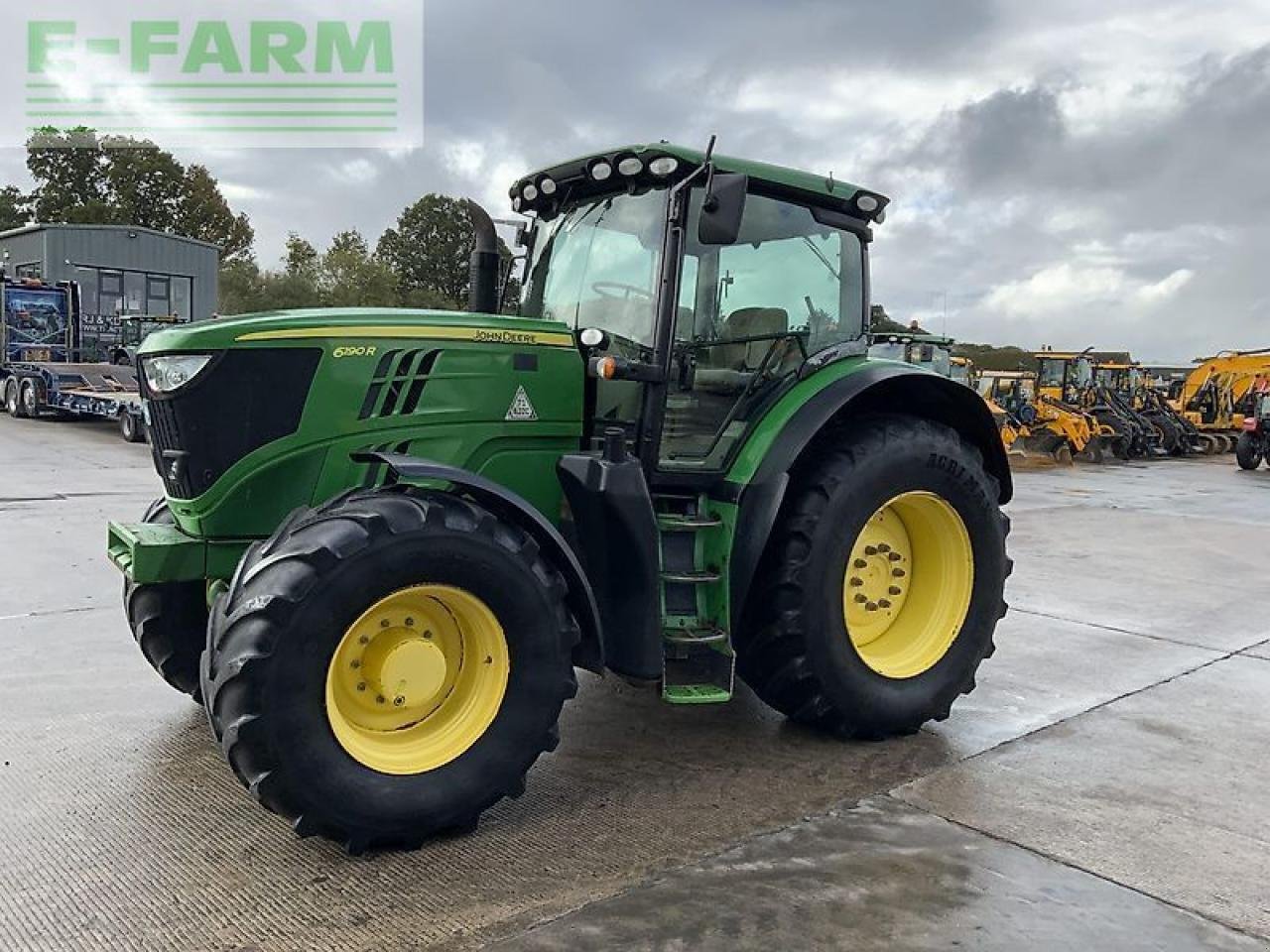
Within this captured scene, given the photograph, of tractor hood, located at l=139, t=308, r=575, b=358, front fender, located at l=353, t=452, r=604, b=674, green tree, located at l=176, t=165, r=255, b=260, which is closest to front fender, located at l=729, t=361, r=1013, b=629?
front fender, located at l=353, t=452, r=604, b=674

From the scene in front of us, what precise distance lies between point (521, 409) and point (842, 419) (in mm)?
1386

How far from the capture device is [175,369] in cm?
346

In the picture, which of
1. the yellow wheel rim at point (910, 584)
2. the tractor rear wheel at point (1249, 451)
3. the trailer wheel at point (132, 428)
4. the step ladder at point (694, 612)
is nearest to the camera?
the step ladder at point (694, 612)

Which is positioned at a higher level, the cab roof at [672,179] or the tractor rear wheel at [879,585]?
the cab roof at [672,179]

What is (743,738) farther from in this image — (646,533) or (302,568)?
(302,568)

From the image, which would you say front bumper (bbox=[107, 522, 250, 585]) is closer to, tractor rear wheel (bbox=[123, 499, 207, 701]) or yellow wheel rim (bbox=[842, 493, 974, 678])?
tractor rear wheel (bbox=[123, 499, 207, 701])

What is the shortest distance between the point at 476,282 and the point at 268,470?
1.61 meters

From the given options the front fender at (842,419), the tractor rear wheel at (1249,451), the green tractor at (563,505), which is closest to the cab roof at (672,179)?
the green tractor at (563,505)

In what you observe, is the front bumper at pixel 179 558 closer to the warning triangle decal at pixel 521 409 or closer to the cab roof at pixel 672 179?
the warning triangle decal at pixel 521 409

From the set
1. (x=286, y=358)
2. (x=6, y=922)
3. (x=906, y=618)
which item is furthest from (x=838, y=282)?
(x=6, y=922)

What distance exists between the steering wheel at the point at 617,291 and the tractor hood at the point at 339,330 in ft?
1.39

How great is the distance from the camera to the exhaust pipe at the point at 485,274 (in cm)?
461

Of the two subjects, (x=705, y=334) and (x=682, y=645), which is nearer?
(x=682, y=645)

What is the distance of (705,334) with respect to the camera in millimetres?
4160
